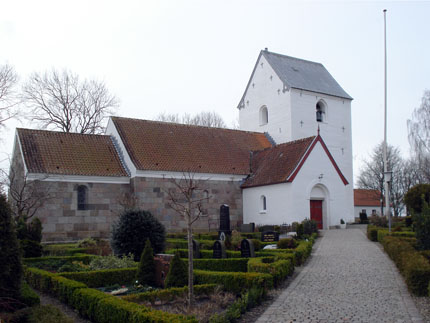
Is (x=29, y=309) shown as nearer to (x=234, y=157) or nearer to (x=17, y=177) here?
(x=17, y=177)

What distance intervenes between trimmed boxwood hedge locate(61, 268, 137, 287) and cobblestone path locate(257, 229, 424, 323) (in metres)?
3.65

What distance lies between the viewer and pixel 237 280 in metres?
8.65

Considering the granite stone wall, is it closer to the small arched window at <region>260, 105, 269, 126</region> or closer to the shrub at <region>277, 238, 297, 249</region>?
the shrub at <region>277, 238, 297, 249</region>

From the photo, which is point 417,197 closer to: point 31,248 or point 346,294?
point 346,294

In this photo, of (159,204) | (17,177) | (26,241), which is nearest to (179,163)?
Answer: (159,204)

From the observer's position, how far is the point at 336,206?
917 inches

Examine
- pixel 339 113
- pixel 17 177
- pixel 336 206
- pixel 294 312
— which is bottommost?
pixel 294 312

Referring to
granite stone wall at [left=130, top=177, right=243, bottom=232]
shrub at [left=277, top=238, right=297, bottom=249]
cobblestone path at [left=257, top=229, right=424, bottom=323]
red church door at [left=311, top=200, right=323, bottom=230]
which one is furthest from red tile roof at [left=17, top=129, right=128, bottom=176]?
cobblestone path at [left=257, top=229, right=424, bottom=323]

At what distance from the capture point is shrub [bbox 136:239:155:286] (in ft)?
31.1

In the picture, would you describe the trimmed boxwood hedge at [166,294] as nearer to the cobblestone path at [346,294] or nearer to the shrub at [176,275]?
the shrub at [176,275]

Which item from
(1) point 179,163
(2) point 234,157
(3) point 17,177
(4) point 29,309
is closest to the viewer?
(4) point 29,309

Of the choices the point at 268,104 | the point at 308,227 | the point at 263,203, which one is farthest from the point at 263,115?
the point at 308,227

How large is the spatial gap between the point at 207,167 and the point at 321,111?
10462mm

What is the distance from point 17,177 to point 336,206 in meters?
16.4
